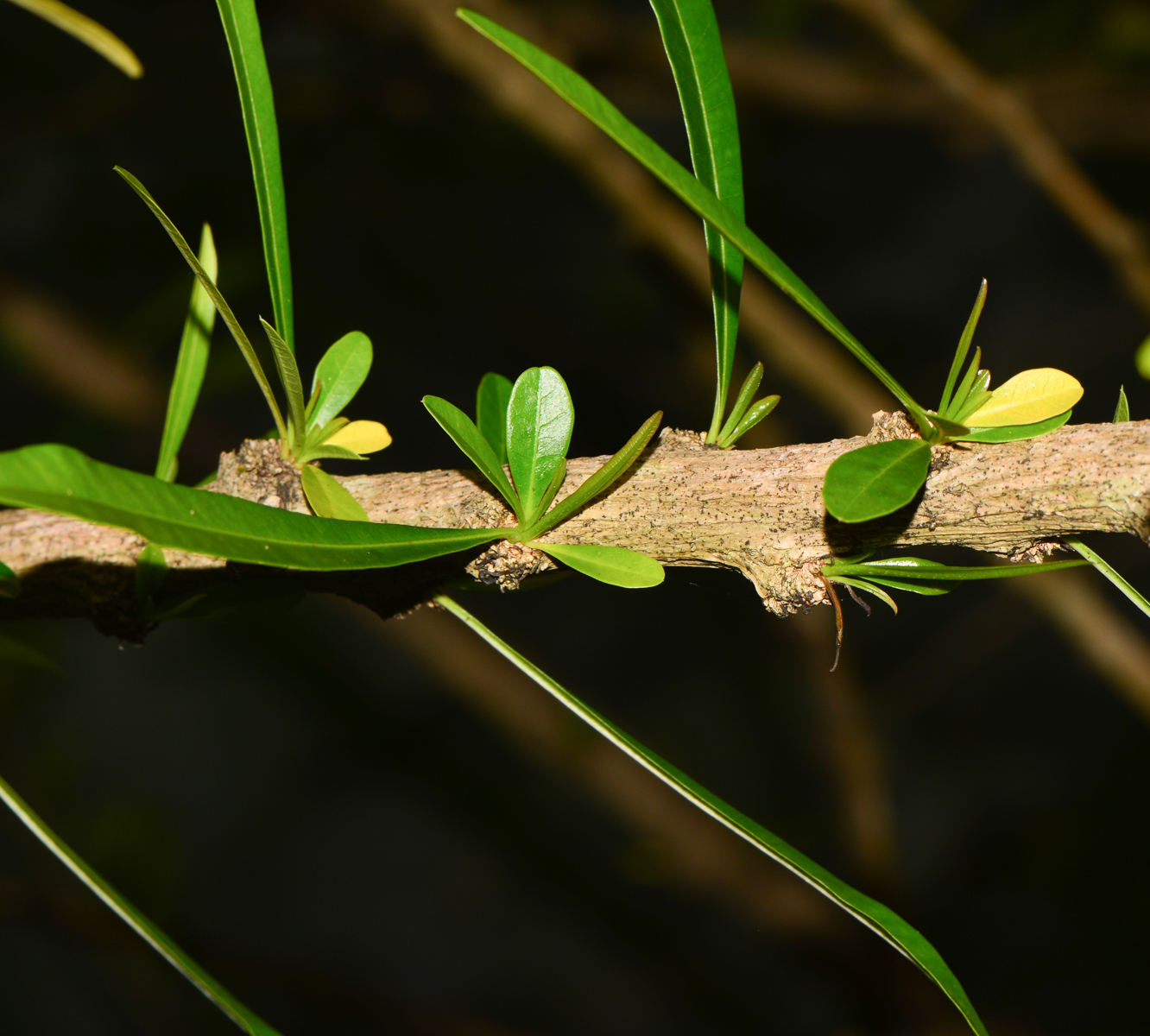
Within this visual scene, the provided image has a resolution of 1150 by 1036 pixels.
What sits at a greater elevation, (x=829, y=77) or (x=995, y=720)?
(x=829, y=77)

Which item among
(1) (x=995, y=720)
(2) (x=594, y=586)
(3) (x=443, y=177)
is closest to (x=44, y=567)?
(3) (x=443, y=177)

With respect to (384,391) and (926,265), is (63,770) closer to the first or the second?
(384,391)

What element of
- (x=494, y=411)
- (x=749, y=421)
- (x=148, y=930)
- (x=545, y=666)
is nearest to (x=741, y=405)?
(x=749, y=421)

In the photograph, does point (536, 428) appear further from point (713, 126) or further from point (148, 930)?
point (148, 930)

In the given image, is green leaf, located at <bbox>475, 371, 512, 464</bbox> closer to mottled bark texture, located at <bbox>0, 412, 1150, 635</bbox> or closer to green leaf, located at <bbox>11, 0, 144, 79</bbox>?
mottled bark texture, located at <bbox>0, 412, 1150, 635</bbox>

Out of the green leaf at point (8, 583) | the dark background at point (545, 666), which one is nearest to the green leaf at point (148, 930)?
the green leaf at point (8, 583)

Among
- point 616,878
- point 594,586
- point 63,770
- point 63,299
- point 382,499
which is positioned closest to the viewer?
point 382,499
